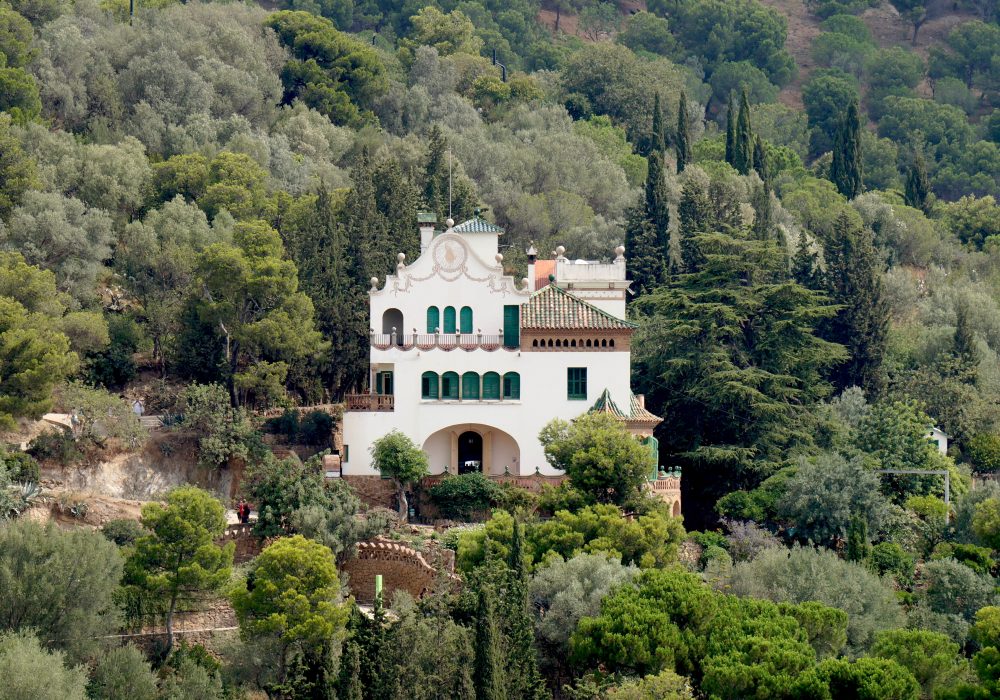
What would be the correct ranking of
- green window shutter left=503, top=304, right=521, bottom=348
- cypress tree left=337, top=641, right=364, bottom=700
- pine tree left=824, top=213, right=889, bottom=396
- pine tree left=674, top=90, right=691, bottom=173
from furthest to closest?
1. pine tree left=674, top=90, right=691, bottom=173
2. pine tree left=824, top=213, right=889, bottom=396
3. green window shutter left=503, top=304, right=521, bottom=348
4. cypress tree left=337, top=641, right=364, bottom=700

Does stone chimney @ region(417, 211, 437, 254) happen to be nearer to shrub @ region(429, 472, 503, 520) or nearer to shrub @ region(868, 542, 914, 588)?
shrub @ region(429, 472, 503, 520)

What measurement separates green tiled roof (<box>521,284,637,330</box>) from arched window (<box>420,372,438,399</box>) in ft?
9.70

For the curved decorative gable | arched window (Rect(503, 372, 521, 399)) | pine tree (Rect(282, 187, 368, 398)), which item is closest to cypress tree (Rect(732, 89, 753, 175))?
pine tree (Rect(282, 187, 368, 398))

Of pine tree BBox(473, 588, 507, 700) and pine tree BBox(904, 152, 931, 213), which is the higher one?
pine tree BBox(904, 152, 931, 213)

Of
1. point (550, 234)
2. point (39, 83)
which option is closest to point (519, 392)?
point (550, 234)

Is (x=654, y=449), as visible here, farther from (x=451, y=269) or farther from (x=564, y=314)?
(x=451, y=269)

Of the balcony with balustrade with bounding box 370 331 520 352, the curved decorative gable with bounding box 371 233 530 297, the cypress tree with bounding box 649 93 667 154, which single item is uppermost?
the cypress tree with bounding box 649 93 667 154

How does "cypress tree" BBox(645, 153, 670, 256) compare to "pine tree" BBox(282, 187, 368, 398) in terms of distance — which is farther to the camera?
"cypress tree" BBox(645, 153, 670, 256)

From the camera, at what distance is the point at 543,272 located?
69500 millimetres

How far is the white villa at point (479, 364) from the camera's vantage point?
206 ft

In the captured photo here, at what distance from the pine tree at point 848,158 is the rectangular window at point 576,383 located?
1567 inches

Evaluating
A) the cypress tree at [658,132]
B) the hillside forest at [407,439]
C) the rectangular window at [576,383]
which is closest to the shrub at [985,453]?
the hillside forest at [407,439]

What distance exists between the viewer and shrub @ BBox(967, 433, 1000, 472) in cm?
7225

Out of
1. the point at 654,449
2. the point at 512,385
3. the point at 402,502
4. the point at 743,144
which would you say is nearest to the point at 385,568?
the point at 402,502
